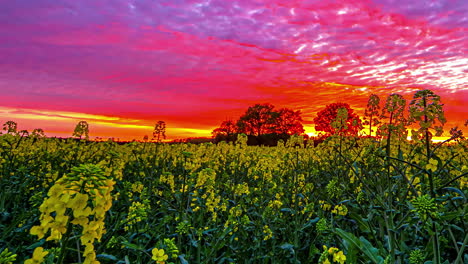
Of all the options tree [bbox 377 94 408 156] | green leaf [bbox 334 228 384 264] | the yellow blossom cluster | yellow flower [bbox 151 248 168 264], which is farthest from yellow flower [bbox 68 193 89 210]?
tree [bbox 377 94 408 156]

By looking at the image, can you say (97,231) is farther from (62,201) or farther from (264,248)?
(264,248)

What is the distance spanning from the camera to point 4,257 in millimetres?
2020

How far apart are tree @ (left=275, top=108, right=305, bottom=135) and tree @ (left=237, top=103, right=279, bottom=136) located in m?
1.65

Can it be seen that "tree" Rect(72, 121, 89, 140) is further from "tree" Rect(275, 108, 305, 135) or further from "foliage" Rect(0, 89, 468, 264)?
"tree" Rect(275, 108, 305, 135)

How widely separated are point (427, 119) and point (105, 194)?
3317 millimetres

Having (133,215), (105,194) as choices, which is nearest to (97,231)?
(105,194)

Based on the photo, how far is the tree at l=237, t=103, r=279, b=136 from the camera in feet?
212

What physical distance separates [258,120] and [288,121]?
22.9ft

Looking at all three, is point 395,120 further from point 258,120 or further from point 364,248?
point 258,120

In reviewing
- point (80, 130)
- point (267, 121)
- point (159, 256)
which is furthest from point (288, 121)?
point (159, 256)

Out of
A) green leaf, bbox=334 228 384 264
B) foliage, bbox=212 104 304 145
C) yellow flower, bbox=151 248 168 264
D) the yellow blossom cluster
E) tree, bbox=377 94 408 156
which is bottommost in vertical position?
green leaf, bbox=334 228 384 264

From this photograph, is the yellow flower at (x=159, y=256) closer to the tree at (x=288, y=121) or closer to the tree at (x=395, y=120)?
the tree at (x=395, y=120)

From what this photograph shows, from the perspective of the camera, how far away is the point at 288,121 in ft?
219

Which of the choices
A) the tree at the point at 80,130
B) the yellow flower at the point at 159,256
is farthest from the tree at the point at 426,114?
the tree at the point at 80,130
